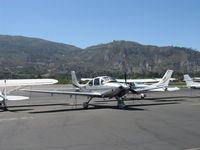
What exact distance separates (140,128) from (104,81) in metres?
9.35

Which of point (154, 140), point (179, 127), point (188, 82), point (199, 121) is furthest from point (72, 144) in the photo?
point (188, 82)

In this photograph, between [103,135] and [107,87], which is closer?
[103,135]

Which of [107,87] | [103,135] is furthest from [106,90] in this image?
[103,135]

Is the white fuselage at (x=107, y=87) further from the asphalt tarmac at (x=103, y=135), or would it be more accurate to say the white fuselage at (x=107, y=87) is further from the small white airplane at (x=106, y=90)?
the asphalt tarmac at (x=103, y=135)

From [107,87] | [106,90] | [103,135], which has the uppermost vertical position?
[107,87]

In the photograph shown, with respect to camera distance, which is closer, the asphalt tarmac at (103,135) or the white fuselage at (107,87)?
the asphalt tarmac at (103,135)

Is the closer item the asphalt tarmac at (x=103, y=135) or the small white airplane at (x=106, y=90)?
the asphalt tarmac at (x=103, y=135)

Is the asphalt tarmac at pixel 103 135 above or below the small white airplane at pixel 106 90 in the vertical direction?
below

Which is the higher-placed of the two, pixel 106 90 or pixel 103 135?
pixel 106 90

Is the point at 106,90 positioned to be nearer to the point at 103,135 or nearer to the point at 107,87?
the point at 107,87

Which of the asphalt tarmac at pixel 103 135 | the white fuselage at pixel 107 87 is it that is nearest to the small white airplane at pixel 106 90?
the white fuselage at pixel 107 87

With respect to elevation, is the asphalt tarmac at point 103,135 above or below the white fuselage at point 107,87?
below

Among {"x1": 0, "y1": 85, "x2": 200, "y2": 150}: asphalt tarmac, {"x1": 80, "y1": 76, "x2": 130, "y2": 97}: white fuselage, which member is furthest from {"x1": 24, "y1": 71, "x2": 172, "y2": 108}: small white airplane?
{"x1": 0, "y1": 85, "x2": 200, "y2": 150}: asphalt tarmac

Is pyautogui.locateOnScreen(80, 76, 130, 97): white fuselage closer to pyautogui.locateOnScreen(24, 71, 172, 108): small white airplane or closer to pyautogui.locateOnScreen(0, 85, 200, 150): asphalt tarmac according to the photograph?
pyautogui.locateOnScreen(24, 71, 172, 108): small white airplane
